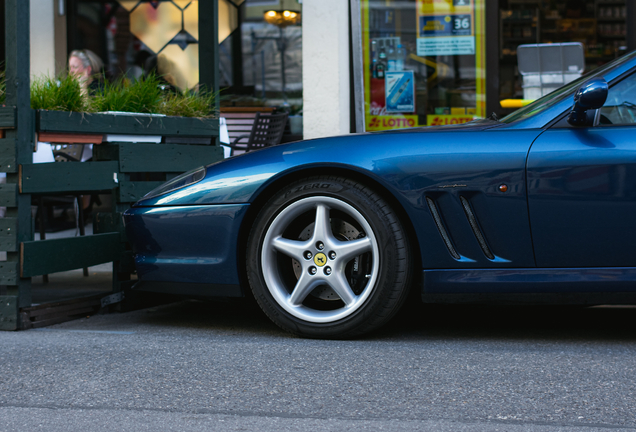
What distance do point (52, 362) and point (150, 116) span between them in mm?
1616

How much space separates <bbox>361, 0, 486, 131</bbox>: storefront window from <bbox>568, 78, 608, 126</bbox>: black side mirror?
15.4 feet

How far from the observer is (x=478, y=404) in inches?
91.8

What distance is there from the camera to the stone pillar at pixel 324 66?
7.45 meters

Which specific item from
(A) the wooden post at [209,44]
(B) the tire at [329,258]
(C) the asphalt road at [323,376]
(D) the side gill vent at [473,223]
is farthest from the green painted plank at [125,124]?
(D) the side gill vent at [473,223]

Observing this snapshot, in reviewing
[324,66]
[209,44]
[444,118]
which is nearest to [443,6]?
[444,118]

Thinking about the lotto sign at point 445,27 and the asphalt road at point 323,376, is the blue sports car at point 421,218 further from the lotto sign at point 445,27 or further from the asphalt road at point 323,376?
the lotto sign at point 445,27

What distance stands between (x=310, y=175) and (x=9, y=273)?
4.85 ft

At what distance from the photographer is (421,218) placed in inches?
121

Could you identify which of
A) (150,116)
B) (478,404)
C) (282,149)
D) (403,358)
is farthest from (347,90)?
(478,404)

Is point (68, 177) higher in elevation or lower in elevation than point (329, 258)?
higher

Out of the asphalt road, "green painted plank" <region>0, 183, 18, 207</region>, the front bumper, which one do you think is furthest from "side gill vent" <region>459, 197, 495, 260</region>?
"green painted plank" <region>0, 183, 18, 207</region>

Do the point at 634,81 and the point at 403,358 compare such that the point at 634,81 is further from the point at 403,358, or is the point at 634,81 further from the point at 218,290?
the point at 218,290

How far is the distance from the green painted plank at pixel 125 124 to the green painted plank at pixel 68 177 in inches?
6.9

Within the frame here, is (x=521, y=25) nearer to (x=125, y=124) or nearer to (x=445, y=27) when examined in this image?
(x=445, y=27)
